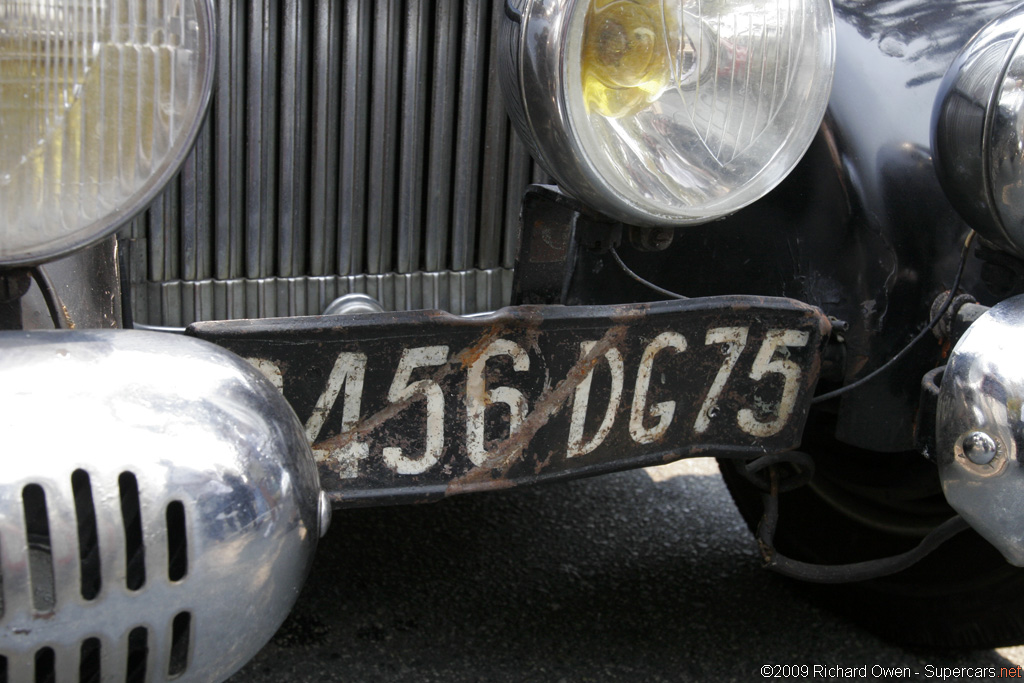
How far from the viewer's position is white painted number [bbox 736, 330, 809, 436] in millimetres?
1149

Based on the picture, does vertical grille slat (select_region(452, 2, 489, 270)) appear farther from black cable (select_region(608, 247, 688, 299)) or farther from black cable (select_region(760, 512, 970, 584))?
black cable (select_region(760, 512, 970, 584))

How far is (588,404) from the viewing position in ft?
3.54

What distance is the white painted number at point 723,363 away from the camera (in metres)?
1.12

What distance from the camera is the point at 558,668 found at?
1474 mm

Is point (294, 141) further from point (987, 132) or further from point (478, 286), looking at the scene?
point (987, 132)

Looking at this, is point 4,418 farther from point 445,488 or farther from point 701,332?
point 701,332

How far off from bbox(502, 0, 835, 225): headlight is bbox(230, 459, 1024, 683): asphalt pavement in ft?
2.63

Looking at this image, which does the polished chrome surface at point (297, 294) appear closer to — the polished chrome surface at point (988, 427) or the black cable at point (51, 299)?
the black cable at point (51, 299)

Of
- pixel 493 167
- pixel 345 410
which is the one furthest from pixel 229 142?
pixel 345 410

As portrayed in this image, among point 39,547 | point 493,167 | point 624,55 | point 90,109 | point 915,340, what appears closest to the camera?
point 39,547

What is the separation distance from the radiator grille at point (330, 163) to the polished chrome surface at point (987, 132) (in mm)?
632

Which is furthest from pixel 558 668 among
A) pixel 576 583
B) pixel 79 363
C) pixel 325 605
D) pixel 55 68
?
pixel 55 68

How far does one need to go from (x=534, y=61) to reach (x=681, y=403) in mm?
434

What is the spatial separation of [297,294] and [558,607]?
694 mm
